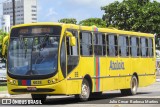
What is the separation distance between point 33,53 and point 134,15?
43.6 meters

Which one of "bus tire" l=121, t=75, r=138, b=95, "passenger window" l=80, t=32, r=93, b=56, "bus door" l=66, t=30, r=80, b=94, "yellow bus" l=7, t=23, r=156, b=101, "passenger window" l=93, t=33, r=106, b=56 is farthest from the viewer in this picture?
"bus tire" l=121, t=75, r=138, b=95

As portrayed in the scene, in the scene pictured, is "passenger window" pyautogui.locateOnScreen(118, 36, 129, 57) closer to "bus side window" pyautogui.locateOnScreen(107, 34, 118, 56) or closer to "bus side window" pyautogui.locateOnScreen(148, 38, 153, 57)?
"bus side window" pyautogui.locateOnScreen(107, 34, 118, 56)

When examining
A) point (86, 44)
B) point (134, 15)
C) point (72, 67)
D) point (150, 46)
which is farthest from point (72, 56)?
point (134, 15)

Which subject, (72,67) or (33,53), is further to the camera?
(72,67)

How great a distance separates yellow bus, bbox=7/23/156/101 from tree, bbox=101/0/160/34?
38.0 m

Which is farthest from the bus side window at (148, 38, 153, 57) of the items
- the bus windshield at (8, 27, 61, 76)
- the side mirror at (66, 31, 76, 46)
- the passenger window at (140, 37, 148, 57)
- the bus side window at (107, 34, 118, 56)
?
the bus windshield at (8, 27, 61, 76)

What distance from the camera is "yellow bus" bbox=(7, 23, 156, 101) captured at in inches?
779

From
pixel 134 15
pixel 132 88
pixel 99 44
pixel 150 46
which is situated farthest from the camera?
pixel 134 15

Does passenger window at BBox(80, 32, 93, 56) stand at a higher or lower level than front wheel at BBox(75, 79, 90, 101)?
higher

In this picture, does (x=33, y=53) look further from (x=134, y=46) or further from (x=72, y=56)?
(x=134, y=46)

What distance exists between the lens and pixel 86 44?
2189cm

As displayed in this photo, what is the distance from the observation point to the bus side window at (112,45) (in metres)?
24.0

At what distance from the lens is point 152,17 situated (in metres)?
62.1

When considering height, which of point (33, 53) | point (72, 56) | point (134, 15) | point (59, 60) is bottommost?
point (59, 60)
